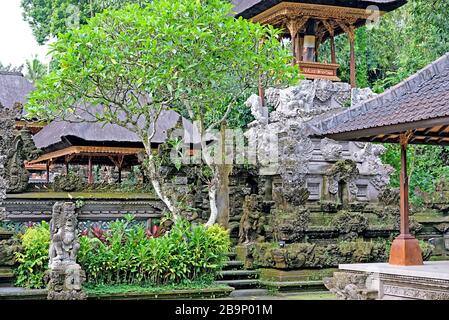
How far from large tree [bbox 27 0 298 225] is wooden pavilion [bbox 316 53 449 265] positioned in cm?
380

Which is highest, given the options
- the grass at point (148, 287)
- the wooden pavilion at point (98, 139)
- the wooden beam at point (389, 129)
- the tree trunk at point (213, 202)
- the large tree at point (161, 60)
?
the large tree at point (161, 60)

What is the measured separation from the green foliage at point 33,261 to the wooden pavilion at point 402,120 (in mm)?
4951

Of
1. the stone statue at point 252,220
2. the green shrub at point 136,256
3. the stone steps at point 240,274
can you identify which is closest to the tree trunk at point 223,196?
the stone statue at point 252,220

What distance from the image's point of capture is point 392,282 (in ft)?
30.1

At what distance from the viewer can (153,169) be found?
45.1ft

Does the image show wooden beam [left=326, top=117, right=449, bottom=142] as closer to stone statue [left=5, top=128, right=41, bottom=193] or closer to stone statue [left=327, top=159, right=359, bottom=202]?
stone statue [left=327, top=159, right=359, bottom=202]

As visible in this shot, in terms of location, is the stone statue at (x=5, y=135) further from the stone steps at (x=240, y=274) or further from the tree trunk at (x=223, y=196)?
the stone steps at (x=240, y=274)

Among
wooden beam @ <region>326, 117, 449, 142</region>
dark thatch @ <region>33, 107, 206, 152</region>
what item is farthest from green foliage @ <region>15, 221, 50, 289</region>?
dark thatch @ <region>33, 107, 206, 152</region>

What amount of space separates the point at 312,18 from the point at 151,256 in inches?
316

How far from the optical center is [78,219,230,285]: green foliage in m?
12.1

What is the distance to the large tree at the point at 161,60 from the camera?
1296 cm

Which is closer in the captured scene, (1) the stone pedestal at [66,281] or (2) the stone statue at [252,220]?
(1) the stone pedestal at [66,281]

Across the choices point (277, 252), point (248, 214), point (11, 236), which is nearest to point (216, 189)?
point (248, 214)

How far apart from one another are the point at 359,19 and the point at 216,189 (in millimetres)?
6417
